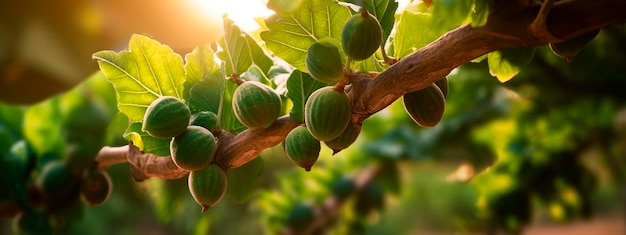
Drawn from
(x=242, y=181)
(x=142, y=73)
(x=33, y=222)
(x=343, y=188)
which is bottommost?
(x=343, y=188)

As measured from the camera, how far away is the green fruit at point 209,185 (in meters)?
0.38

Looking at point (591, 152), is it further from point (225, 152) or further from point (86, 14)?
point (225, 152)

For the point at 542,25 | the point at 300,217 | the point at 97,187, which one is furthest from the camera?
the point at 300,217

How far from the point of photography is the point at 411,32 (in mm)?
375

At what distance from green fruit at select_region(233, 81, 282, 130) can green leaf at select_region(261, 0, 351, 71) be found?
26 millimetres

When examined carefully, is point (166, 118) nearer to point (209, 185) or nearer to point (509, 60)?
point (209, 185)

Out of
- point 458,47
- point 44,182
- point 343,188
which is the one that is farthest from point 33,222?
point 343,188

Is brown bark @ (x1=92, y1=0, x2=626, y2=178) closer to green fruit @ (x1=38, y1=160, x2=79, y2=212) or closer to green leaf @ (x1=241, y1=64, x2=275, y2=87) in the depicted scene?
green leaf @ (x1=241, y1=64, x2=275, y2=87)

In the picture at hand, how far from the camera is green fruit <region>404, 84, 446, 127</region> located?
34 cm

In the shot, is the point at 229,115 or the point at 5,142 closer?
the point at 229,115

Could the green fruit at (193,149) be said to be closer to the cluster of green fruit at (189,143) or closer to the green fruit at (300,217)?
the cluster of green fruit at (189,143)

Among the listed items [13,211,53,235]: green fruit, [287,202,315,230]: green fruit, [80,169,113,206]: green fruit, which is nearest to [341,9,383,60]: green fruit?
[80,169,113,206]: green fruit

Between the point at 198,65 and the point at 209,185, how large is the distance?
87mm

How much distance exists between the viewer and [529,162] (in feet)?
4.75
